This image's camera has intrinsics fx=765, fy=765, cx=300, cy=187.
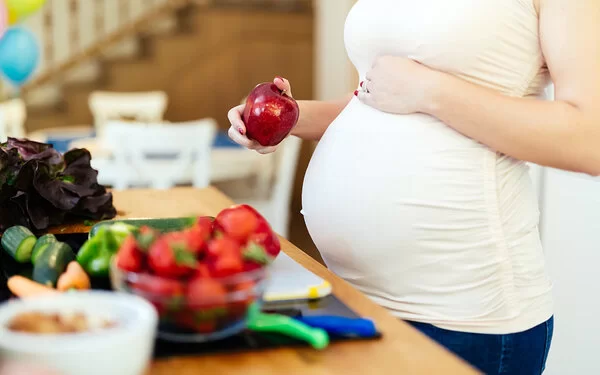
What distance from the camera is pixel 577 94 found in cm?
104

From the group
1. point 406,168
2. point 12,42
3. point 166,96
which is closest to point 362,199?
point 406,168

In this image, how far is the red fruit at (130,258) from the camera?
2.48 feet

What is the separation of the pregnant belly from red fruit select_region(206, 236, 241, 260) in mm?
424

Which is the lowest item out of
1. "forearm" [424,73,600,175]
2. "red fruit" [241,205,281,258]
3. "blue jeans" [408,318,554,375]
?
"blue jeans" [408,318,554,375]

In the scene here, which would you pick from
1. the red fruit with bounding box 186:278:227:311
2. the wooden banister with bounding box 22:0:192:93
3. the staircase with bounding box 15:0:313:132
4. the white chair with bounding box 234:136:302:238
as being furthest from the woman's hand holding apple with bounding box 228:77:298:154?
the wooden banister with bounding box 22:0:192:93

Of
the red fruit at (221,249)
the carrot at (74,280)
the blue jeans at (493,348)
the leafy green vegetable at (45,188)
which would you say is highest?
the red fruit at (221,249)

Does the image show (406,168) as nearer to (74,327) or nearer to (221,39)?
(74,327)

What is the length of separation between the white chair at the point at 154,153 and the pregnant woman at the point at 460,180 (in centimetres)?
201

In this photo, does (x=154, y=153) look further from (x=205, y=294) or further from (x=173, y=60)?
(x=205, y=294)

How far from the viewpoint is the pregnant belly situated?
112 centimetres

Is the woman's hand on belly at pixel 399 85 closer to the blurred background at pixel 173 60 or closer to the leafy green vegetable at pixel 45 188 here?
the leafy green vegetable at pixel 45 188

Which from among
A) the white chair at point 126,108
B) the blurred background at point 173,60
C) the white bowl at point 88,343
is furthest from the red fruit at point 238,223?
the white chair at point 126,108

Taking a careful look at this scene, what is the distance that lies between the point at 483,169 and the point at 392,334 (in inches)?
15.8

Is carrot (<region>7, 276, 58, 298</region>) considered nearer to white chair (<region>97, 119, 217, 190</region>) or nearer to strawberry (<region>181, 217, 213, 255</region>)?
strawberry (<region>181, 217, 213, 255</region>)
